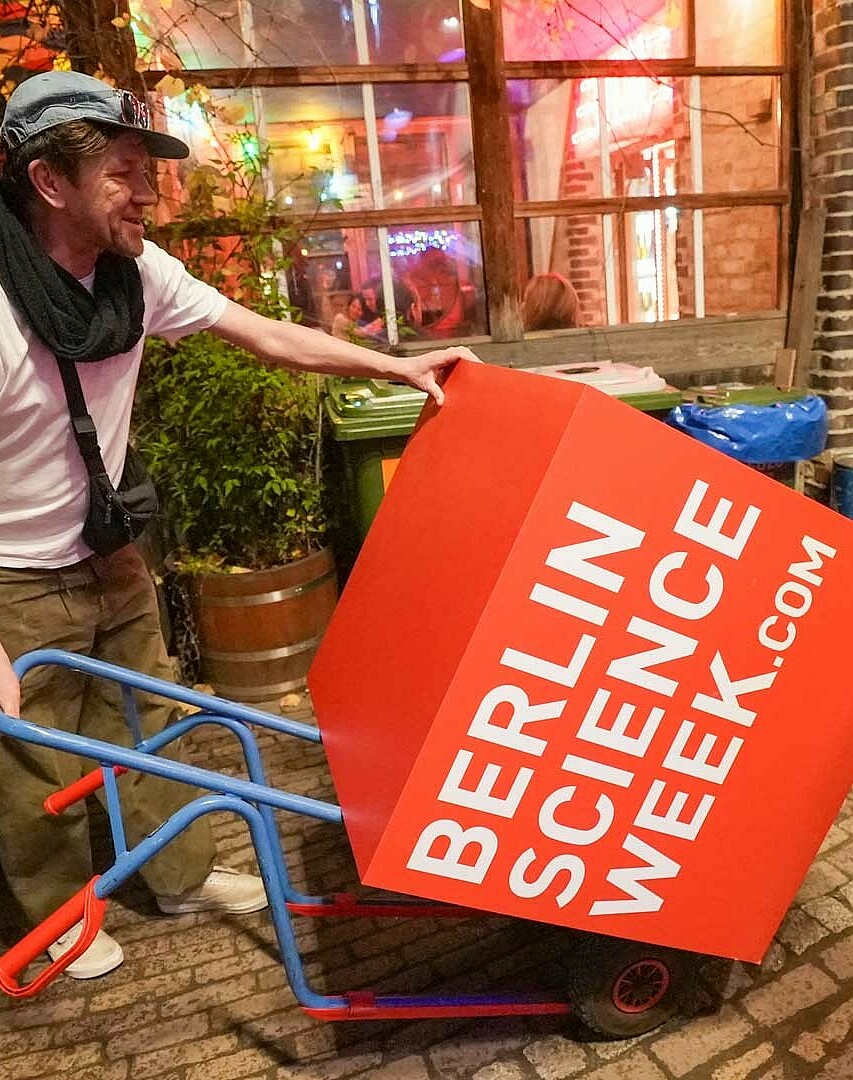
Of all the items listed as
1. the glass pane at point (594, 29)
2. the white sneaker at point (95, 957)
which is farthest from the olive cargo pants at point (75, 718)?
the glass pane at point (594, 29)

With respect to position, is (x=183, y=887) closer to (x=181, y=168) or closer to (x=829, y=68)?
(x=181, y=168)

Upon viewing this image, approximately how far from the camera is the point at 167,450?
137 inches

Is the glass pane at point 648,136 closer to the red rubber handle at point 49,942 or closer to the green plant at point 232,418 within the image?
the green plant at point 232,418

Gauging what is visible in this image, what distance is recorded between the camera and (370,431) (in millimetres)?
3316

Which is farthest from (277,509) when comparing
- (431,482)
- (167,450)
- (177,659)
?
(431,482)

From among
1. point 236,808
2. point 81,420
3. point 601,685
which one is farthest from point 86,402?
point 601,685

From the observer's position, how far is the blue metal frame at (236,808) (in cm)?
161

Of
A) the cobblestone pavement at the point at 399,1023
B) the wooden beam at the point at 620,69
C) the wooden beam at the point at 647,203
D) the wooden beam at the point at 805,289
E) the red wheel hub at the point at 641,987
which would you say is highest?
the wooden beam at the point at 620,69

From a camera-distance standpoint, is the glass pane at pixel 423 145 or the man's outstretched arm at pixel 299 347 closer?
the man's outstretched arm at pixel 299 347

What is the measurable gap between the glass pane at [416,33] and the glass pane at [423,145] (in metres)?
0.11

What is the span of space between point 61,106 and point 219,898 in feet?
6.72

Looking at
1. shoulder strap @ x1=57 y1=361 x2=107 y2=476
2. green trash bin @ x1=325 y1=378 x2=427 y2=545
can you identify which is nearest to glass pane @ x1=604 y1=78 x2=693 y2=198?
green trash bin @ x1=325 y1=378 x2=427 y2=545

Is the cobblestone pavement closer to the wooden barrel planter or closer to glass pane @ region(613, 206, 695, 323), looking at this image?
the wooden barrel planter

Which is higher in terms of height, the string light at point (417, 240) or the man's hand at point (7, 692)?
the string light at point (417, 240)
